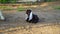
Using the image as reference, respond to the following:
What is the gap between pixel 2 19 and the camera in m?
9.11

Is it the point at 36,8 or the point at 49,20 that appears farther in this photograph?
the point at 36,8

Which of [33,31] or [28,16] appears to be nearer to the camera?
[33,31]

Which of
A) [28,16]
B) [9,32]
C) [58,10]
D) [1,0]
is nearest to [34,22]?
[28,16]

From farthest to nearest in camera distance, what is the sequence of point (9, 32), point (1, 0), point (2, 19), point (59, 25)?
point (1, 0) < point (2, 19) < point (59, 25) < point (9, 32)

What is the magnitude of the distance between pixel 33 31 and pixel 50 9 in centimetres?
512

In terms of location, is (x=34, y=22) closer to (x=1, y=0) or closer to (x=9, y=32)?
(x=9, y=32)

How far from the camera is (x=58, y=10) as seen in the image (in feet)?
39.5

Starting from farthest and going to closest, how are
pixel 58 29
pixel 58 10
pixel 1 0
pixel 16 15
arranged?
pixel 1 0 < pixel 58 10 < pixel 16 15 < pixel 58 29

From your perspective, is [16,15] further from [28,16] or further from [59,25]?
[59,25]

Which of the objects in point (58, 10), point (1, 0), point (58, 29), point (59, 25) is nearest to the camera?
point (58, 29)

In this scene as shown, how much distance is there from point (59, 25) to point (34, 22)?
104cm

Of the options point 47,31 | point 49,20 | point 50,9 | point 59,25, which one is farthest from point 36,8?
point 47,31

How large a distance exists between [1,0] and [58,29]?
621 cm

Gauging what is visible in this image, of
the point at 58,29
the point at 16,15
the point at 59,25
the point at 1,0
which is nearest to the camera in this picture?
the point at 58,29
